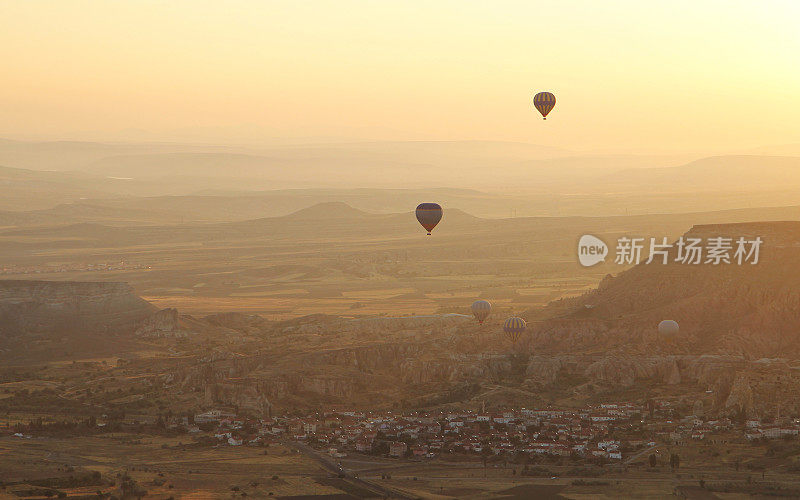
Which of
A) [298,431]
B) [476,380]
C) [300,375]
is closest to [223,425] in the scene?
[298,431]

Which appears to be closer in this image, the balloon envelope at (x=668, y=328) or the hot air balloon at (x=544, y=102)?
the balloon envelope at (x=668, y=328)

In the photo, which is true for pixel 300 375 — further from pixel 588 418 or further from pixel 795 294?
pixel 795 294

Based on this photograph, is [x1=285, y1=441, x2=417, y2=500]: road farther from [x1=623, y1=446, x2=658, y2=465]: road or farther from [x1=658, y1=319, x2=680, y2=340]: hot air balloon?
[x1=658, y1=319, x2=680, y2=340]: hot air balloon

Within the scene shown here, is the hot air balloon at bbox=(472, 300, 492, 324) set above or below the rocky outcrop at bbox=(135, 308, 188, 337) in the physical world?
above

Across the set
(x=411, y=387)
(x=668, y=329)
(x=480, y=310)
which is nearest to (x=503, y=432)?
(x=411, y=387)

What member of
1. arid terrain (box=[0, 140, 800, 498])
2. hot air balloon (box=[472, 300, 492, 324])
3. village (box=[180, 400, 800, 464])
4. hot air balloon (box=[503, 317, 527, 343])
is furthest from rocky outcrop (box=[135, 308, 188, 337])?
village (box=[180, 400, 800, 464])

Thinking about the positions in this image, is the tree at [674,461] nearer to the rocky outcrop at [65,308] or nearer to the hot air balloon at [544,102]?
the hot air balloon at [544,102]

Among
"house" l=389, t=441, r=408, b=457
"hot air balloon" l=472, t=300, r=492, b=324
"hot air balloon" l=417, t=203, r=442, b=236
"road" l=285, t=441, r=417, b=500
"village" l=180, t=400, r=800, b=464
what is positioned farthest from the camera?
"hot air balloon" l=417, t=203, r=442, b=236

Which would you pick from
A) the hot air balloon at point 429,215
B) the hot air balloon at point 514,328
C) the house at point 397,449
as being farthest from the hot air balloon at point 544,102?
the house at point 397,449

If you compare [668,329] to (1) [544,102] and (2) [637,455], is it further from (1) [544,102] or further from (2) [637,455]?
(1) [544,102]
